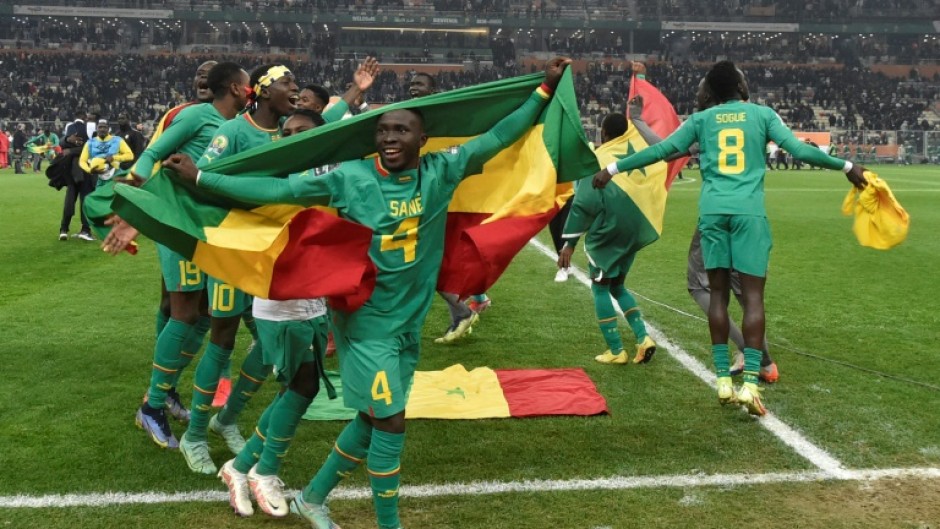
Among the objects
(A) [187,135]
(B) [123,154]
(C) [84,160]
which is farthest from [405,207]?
(C) [84,160]

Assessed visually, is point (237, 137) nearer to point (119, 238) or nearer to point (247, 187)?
point (119, 238)

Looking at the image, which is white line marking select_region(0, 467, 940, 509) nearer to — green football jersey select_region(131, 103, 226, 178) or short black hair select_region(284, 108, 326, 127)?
green football jersey select_region(131, 103, 226, 178)

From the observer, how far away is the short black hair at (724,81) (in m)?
5.56

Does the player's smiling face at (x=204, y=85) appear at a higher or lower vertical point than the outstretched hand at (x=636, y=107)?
higher

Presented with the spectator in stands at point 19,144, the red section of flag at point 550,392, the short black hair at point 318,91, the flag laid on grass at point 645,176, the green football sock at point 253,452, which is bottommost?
the spectator in stands at point 19,144

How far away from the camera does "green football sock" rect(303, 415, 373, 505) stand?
3816 millimetres

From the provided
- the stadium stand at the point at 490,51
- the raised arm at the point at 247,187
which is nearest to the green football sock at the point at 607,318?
the raised arm at the point at 247,187

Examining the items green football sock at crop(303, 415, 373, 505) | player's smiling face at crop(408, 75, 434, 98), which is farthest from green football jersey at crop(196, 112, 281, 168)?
player's smiling face at crop(408, 75, 434, 98)

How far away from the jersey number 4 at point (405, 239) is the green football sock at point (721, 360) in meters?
2.68

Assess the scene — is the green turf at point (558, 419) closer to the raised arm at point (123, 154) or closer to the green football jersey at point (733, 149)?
the green football jersey at point (733, 149)

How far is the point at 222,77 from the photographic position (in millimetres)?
5234

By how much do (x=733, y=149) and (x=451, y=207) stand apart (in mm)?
2137

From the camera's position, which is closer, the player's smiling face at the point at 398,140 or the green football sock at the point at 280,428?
the player's smiling face at the point at 398,140

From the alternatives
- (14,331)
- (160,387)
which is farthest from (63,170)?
(160,387)
